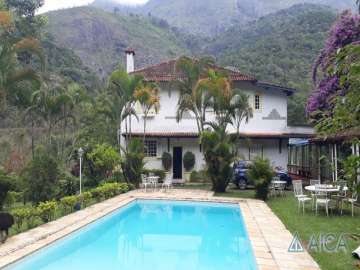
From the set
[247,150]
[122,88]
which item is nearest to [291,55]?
[247,150]

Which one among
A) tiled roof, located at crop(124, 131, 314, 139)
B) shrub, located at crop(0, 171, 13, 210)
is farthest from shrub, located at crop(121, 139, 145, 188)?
shrub, located at crop(0, 171, 13, 210)

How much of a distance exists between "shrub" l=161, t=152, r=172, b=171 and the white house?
369 mm

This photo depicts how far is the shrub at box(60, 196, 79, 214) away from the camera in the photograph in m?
12.6

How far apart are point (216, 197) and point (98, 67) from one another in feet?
166

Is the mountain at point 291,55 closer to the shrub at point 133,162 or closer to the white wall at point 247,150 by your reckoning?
the white wall at point 247,150

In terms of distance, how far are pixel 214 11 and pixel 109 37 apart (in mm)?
47738

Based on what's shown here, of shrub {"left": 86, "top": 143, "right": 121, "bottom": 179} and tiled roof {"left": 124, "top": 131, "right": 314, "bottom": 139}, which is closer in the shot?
shrub {"left": 86, "top": 143, "right": 121, "bottom": 179}

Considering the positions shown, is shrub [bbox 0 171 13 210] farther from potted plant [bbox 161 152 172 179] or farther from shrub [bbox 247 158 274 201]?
potted plant [bbox 161 152 172 179]

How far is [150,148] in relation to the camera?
25.0 meters

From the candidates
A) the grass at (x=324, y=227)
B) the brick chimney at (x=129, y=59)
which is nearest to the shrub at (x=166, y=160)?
the brick chimney at (x=129, y=59)

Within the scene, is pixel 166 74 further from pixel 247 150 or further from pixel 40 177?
pixel 40 177

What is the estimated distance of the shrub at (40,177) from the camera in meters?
12.4

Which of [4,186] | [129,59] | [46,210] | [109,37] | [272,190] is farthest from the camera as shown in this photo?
[109,37]

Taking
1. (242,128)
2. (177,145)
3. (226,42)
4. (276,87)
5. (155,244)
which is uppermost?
(226,42)
